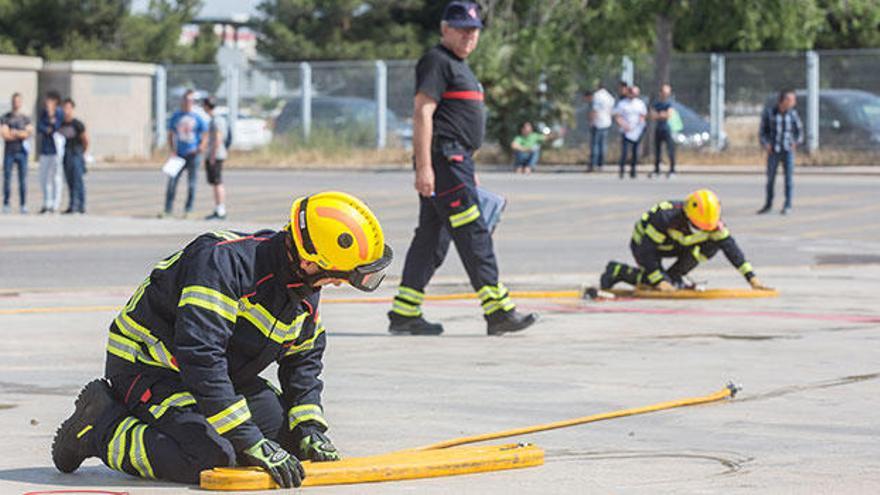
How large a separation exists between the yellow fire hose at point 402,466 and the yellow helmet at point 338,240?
2.12 feet

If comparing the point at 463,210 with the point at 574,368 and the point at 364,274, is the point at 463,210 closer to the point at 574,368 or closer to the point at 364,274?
the point at 574,368

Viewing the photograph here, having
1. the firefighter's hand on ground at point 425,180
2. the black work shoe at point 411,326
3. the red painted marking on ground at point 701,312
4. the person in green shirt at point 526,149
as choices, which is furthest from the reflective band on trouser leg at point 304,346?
the person in green shirt at point 526,149

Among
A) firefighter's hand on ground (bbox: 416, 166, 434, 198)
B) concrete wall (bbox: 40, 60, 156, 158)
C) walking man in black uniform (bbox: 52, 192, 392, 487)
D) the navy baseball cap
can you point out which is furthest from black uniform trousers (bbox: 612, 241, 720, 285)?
concrete wall (bbox: 40, 60, 156, 158)

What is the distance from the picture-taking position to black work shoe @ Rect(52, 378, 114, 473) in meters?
6.50

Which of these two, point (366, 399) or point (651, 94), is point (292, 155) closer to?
point (651, 94)

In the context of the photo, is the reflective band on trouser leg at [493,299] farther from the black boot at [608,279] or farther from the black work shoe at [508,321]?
the black boot at [608,279]

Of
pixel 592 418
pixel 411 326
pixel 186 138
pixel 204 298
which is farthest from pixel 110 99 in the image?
pixel 204 298

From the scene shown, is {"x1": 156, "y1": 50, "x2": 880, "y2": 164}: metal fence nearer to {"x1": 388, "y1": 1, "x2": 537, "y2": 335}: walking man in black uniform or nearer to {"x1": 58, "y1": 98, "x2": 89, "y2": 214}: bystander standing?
{"x1": 58, "y1": 98, "x2": 89, "y2": 214}: bystander standing

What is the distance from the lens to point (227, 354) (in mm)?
6406

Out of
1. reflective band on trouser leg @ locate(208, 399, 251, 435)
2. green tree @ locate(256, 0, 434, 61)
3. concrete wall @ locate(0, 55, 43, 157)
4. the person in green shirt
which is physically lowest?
reflective band on trouser leg @ locate(208, 399, 251, 435)

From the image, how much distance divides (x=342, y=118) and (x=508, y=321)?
1222 inches

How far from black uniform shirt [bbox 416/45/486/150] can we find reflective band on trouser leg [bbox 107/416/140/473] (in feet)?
15.4

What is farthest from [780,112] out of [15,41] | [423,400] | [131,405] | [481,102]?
[15,41]

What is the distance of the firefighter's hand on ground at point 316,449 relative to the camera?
650cm
